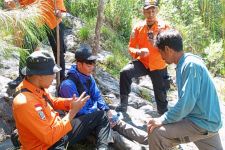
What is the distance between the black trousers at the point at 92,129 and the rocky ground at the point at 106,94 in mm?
477

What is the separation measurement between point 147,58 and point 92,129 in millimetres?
1591

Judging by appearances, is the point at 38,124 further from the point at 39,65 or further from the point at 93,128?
the point at 93,128

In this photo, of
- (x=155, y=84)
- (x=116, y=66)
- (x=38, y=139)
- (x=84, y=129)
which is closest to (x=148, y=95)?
(x=116, y=66)

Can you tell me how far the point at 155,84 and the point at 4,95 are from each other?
7.04 ft

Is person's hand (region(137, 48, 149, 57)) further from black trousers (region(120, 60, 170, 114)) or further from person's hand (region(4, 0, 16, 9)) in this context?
person's hand (region(4, 0, 16, 9))

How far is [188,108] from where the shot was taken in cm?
351

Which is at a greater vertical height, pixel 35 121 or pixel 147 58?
pixel 147 58

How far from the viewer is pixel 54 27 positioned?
202 inches

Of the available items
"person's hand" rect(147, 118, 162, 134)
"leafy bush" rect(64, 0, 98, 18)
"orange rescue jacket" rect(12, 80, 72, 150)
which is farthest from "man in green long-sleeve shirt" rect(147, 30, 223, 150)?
"leafy bush" rect(64, 0, 98, 18)

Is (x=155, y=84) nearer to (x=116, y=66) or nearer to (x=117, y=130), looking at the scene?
(x=117, y=130)

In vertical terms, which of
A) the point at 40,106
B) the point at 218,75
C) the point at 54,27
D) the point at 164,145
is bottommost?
the point at 218,75

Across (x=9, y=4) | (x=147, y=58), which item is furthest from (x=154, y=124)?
(x=9, y=4)

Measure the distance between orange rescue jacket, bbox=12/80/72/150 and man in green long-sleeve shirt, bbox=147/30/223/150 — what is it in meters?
1.00

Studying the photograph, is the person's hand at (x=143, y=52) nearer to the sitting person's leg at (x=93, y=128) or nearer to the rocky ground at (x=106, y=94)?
the rocky ground at (x=106, y=94)
